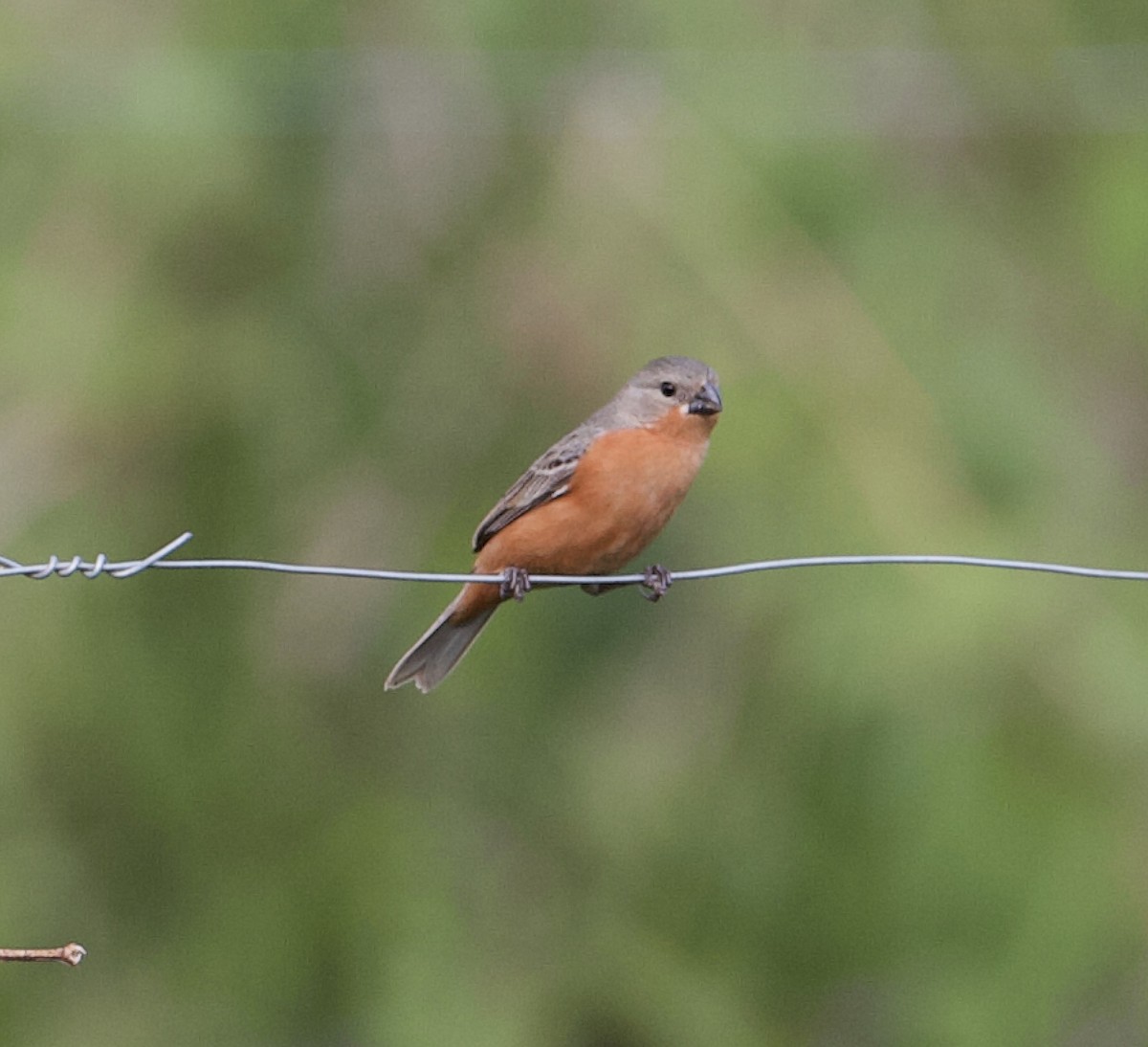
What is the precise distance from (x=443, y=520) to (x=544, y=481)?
58.3 inches

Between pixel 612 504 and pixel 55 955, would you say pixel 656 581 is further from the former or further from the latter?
pixel 55 955

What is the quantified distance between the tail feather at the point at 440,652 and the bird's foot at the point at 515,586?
31cm

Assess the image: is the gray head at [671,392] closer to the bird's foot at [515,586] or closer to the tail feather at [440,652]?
the bird's foot at [515,586]

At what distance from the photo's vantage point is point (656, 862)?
890cm

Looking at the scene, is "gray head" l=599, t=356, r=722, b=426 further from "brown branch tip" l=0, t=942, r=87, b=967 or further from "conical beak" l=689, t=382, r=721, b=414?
"brown branch tip" l=0, t=942, r=87, b=967

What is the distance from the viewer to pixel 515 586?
6.57 meters

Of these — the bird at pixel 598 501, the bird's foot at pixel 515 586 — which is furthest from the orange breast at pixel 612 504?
the bird's foot at pixel 515 586

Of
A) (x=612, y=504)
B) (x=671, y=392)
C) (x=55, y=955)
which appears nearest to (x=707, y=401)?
(x=671, y=392)

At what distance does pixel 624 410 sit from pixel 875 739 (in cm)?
149

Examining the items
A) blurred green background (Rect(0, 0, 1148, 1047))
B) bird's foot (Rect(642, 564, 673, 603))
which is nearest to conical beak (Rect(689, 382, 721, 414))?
blurred green background (Rect(0, 0, 1148, 1047))

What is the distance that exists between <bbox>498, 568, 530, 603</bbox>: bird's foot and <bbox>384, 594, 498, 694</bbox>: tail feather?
1.01 ft

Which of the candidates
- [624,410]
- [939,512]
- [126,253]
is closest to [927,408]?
[939,512]

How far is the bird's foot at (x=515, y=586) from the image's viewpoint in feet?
21.2

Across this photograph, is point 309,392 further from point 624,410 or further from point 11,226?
point 624,410
